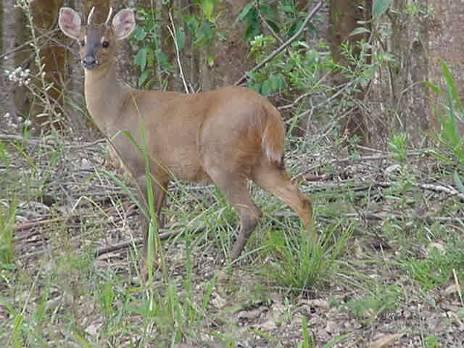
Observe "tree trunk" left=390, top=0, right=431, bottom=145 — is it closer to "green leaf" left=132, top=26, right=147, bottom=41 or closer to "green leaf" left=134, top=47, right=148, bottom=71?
"green leaf" left=134, top=47, right=148, bottom=71

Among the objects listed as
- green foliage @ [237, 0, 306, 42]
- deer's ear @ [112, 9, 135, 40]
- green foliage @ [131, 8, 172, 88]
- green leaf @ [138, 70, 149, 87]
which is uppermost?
deer's ear @ [112, 9, 135, 40]

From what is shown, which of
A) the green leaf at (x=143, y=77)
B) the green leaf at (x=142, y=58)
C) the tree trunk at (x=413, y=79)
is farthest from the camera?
the green leaf at (x=143, y=77)

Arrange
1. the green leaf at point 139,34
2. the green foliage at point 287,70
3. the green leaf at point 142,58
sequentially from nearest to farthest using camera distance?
1. the green foliage at point 287,70
2. the green leaf at point 142,58
3. the green leaf at point 139,34

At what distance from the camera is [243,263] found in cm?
546

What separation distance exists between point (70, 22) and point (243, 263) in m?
1.79

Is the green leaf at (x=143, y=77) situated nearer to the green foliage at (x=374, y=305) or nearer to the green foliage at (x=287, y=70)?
the green foliage at (x=287, y=70)

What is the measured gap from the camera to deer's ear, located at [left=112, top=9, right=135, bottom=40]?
637cm

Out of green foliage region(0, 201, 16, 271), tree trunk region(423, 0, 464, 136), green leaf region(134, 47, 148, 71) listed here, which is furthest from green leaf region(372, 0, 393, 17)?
green leaf region(134, 47, 148, 71)

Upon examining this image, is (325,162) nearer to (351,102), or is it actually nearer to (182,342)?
(351,102)

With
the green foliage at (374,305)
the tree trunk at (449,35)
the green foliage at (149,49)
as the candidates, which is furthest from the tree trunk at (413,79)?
the green foliage at (374,305)

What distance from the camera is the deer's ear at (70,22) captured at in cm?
635

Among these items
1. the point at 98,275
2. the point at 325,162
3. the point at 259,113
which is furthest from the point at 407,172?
the point at 98,275

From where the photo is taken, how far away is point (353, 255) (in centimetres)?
548

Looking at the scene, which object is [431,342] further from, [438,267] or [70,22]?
[70,22]
